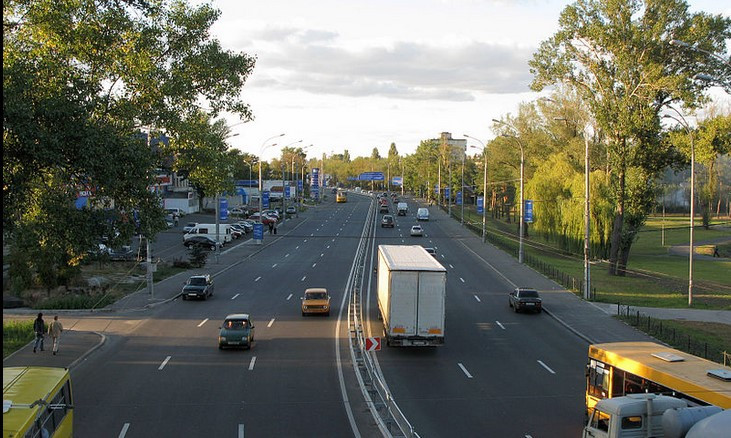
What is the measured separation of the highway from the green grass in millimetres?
3430

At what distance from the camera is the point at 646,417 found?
13531 millimetres

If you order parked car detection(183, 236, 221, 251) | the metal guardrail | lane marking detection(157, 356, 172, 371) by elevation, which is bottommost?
lane marking detection(157, 356, 172, 371)

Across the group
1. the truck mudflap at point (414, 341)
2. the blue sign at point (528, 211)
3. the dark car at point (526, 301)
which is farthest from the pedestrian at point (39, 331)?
the blue sign at point (528, 211)

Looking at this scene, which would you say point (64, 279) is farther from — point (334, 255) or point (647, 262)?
point (647, 262)

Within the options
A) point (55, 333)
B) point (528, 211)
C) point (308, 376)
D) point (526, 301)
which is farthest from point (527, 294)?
point (528, 211)

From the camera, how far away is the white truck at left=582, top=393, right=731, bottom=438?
1238 centimetres

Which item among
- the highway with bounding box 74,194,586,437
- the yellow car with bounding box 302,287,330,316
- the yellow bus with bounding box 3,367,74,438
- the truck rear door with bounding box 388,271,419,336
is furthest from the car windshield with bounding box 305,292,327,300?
the yellow bus with bounding box 3,367,74,438

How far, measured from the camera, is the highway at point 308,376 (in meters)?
17.9

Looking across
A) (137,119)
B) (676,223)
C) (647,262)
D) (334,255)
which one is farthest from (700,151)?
(676,223)

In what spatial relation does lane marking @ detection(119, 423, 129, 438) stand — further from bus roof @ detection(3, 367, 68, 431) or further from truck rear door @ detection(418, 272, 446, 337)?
truck rear door @ detection(418, 272, 446, 337)

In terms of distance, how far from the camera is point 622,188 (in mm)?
52438

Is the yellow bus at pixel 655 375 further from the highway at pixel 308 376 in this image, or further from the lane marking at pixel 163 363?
the lane marking at pixel 163 363

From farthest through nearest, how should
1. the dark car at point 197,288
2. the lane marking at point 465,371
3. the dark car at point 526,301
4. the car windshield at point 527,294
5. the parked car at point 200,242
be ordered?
1. the parked car at point 200,242
2. the dark car at point 197,288
3. the car windshield at point 527,294
4. the dark car at point 526,301
5. the lane marking at point 465,371

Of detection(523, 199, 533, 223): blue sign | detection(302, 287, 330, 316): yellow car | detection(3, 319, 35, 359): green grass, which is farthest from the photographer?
detection(523, 199, 533, 223): blue sign
